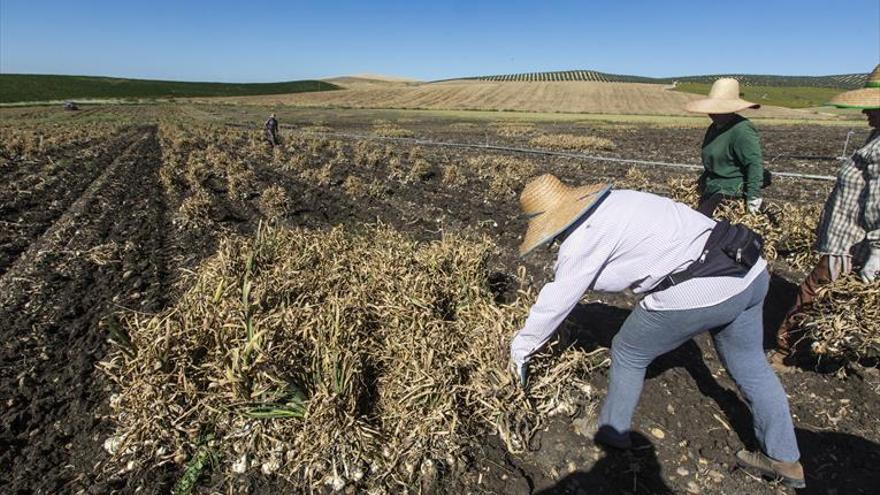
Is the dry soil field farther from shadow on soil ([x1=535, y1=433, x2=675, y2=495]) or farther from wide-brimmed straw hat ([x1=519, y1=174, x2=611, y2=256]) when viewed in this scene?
wide-brimmed straw hat ([x1=519, y1=174, x2=611, y2=256])

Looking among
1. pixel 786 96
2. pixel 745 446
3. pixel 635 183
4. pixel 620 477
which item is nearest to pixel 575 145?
pixel 635 183

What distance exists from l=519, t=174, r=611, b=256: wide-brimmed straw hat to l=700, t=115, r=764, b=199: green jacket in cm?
245

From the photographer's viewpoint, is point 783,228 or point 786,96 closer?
point 783,228

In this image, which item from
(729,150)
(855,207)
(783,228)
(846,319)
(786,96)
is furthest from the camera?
(786,96)

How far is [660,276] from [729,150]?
102 inches

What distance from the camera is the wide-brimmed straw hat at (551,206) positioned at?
211 cm

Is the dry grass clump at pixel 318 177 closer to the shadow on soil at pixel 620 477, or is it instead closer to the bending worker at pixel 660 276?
the bending worker at pixel 660 276

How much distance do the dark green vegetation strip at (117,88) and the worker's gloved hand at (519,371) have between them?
269ft

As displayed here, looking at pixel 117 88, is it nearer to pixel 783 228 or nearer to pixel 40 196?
pixel 40 196

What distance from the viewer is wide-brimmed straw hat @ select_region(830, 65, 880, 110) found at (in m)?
3.09

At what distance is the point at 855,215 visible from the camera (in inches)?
124

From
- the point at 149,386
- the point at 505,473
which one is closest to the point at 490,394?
the point at 505,473

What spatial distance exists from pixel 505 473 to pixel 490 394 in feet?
1.43

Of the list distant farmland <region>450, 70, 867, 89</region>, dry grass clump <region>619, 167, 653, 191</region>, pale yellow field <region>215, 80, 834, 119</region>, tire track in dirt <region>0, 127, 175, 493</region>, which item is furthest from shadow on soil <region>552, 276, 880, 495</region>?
distant farmland <region>450, 70, 867, 89</region>
